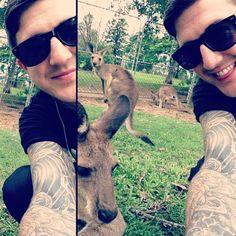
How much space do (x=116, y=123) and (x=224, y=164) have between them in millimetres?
357

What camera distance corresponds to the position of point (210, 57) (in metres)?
1.44

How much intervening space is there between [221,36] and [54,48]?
1.71 feet

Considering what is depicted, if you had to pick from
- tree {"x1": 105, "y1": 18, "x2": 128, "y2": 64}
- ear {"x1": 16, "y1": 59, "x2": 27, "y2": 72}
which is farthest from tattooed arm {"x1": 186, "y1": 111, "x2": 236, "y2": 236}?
ear {"x1": 16, "y1": 59, "x2": 27, "y2": 72}

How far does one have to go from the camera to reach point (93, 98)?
146 cm

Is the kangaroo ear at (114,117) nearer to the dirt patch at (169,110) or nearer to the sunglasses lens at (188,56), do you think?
the dirt patch at (169,110)

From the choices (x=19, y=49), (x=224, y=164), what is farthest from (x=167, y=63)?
(x=19, y=49)

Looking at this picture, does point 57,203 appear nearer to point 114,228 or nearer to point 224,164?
point 114,228

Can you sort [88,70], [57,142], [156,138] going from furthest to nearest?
1. [57,142]
2. [156,138]
3. [88,70]

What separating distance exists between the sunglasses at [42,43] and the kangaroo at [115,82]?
128 millimetres

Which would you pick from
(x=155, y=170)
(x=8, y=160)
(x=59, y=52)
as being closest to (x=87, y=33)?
(x=59, y=52)

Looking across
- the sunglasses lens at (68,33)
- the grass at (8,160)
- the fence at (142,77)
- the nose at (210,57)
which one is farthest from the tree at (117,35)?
the grass at (8,160)

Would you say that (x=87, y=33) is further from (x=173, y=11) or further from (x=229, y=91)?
(x=229, y=91)

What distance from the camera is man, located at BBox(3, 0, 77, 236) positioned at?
154 cm

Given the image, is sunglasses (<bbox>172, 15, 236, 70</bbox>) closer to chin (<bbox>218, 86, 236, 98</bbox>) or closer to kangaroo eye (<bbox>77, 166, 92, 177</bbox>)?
chin (<bbox>218, 86, 236, 98</bbox>)
